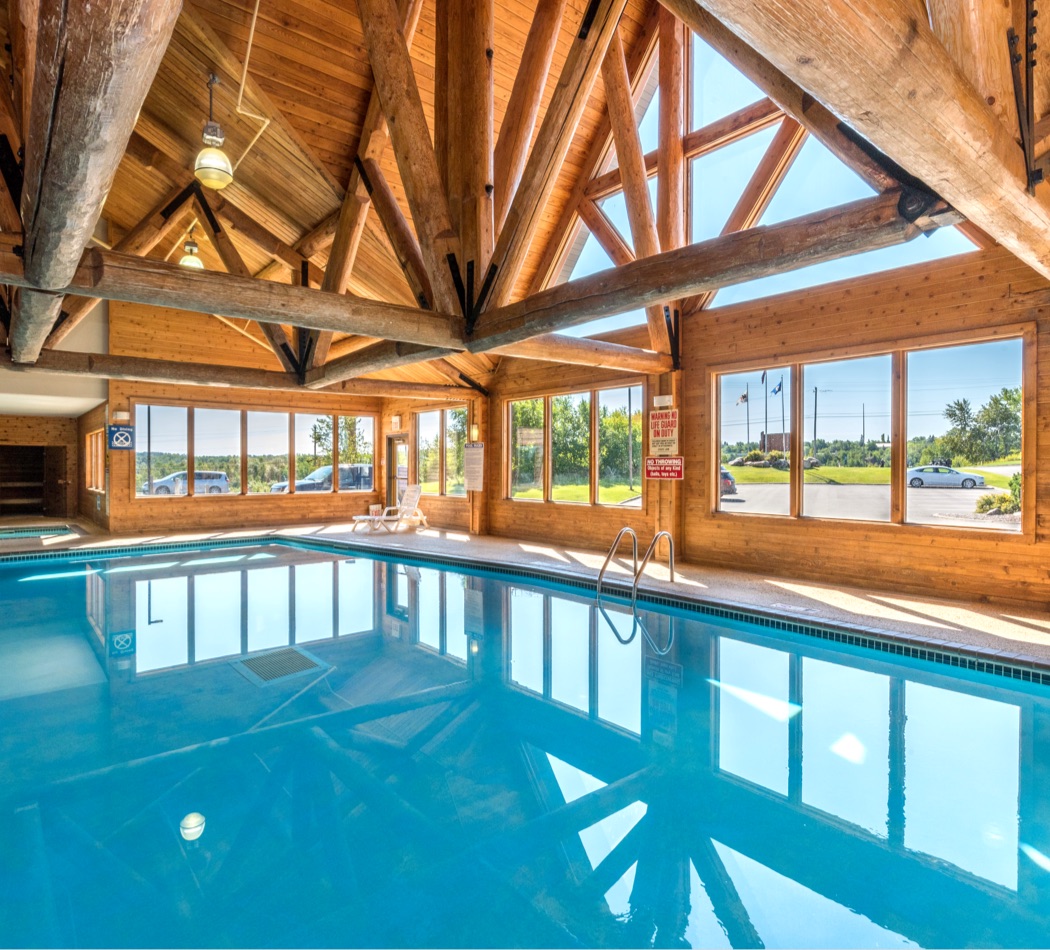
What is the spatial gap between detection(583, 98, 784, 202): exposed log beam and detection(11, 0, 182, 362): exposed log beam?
523cm

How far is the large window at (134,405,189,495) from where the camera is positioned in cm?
1030

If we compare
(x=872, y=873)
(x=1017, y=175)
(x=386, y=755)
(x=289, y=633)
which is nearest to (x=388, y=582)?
(x=289, y=633)

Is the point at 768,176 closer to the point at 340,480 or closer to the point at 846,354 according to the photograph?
the point at 846,354

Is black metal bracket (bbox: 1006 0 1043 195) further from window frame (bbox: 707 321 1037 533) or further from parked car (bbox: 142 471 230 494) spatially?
parked car (bbox: 142 471 230 494)

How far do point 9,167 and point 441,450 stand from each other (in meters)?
7.95

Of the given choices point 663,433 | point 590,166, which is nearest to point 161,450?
point 590,166

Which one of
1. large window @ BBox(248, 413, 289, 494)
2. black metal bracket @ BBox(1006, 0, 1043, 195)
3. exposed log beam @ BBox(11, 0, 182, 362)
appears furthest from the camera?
large window @ BBox(248, 413, 289, 494)

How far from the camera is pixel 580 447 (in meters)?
8.85

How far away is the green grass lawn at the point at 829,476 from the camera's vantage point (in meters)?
5.32

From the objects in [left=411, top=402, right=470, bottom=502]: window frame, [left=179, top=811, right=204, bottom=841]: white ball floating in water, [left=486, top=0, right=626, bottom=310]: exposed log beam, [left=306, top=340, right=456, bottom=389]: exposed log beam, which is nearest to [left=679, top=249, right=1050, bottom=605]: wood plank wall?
[left=486, top=0, right=626, bottom=310]: exposed log beam

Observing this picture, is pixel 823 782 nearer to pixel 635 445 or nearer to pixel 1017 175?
pixel 1017 175

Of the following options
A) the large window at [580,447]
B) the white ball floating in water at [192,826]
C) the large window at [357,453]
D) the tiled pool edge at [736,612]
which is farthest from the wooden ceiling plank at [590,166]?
the white ball floating in water at [192,826]

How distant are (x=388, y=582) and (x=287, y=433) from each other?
5894 millimetres

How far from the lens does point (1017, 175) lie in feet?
7.94
